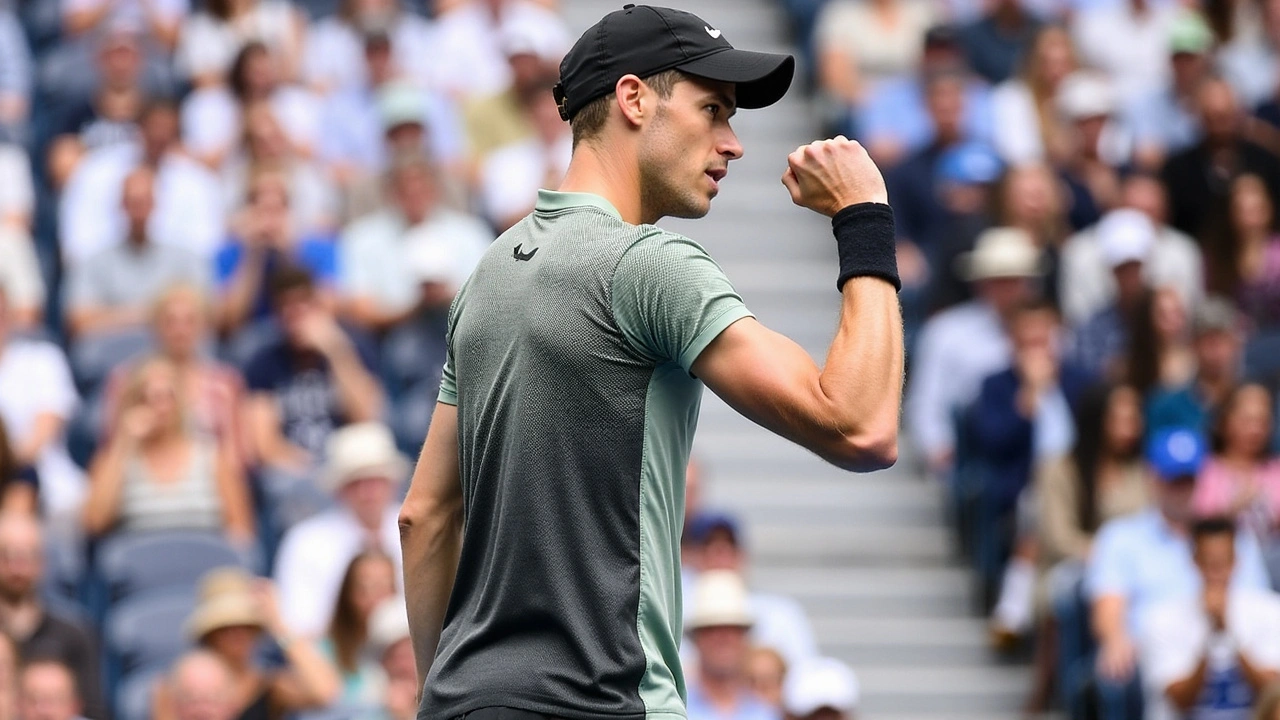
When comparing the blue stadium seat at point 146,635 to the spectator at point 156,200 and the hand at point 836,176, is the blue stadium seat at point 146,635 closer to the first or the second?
the spectator at point 156,200

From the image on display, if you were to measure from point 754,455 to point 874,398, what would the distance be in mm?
7194

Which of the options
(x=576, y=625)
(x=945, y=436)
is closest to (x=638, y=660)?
(x=576, y=625)

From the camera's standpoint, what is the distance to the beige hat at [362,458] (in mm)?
8109

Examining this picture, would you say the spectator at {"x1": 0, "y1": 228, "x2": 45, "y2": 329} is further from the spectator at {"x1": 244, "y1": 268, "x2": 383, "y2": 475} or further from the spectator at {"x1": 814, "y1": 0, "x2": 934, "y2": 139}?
the spectator at {"x1": 814, "y1": 0, "x2": 934, "y2": 139}

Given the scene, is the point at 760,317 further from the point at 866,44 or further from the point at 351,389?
the point at 351,389

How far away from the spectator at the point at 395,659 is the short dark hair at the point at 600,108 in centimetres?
383

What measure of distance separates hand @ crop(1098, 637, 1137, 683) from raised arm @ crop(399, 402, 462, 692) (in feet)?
16.4

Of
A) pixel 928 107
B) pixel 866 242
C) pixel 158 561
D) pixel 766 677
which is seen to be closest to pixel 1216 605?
pixel 766 677

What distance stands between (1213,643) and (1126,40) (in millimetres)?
5634

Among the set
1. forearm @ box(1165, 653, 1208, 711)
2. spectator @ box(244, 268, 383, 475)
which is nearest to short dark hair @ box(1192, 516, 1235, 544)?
forearm @ box(1165, 653, 1208, 711)

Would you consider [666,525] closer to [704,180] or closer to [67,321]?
[704,180]

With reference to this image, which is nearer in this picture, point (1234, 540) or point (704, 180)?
point (704, 180)

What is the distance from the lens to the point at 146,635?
7.70 metres

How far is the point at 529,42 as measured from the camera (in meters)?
11.2
